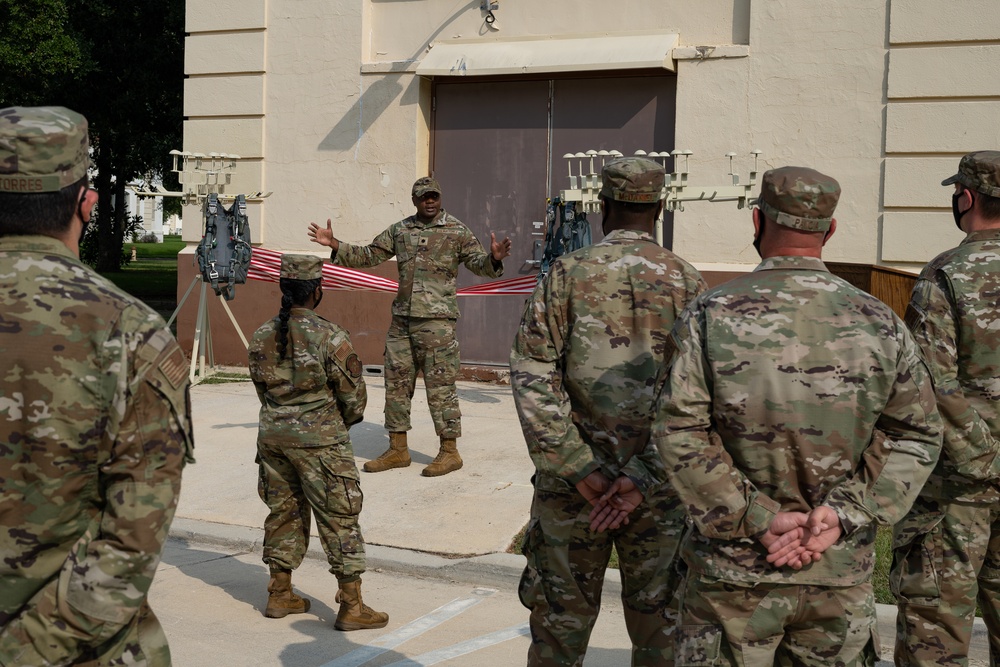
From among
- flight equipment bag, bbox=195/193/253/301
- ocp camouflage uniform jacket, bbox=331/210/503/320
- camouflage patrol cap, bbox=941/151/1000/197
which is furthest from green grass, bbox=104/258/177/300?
camouflage patrol cap, bbox=941/151/1000/197

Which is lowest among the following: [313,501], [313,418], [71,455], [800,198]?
[313,501]

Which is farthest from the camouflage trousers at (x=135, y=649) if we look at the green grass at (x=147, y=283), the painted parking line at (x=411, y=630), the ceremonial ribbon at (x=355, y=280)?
the green grass at (x=147, y=283)

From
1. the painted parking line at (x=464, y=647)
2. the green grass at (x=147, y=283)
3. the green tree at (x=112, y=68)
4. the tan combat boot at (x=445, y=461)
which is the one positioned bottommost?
the painted parking line at (x=464, y=647)

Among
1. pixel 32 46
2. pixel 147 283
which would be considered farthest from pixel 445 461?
pixel 147 283

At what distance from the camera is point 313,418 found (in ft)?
19.3

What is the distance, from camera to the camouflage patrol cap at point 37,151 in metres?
2.71

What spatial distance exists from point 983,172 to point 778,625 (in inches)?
85.3

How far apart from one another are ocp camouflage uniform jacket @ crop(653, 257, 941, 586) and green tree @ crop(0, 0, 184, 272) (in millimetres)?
15511

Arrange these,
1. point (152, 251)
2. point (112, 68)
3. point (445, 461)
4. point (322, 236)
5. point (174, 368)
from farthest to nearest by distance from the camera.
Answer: point (152, 251), point (112, 68), point (445, 461), point (322, 236), point (174, 368)

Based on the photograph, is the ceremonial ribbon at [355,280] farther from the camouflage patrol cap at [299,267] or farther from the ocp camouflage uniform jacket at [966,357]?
the ocp camouflage uniform jacket at [966,357]

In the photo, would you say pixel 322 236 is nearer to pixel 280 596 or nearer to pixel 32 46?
pixel 280 596

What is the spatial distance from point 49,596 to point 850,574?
7.25 ft

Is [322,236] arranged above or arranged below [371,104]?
below

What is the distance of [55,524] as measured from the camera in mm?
2760
